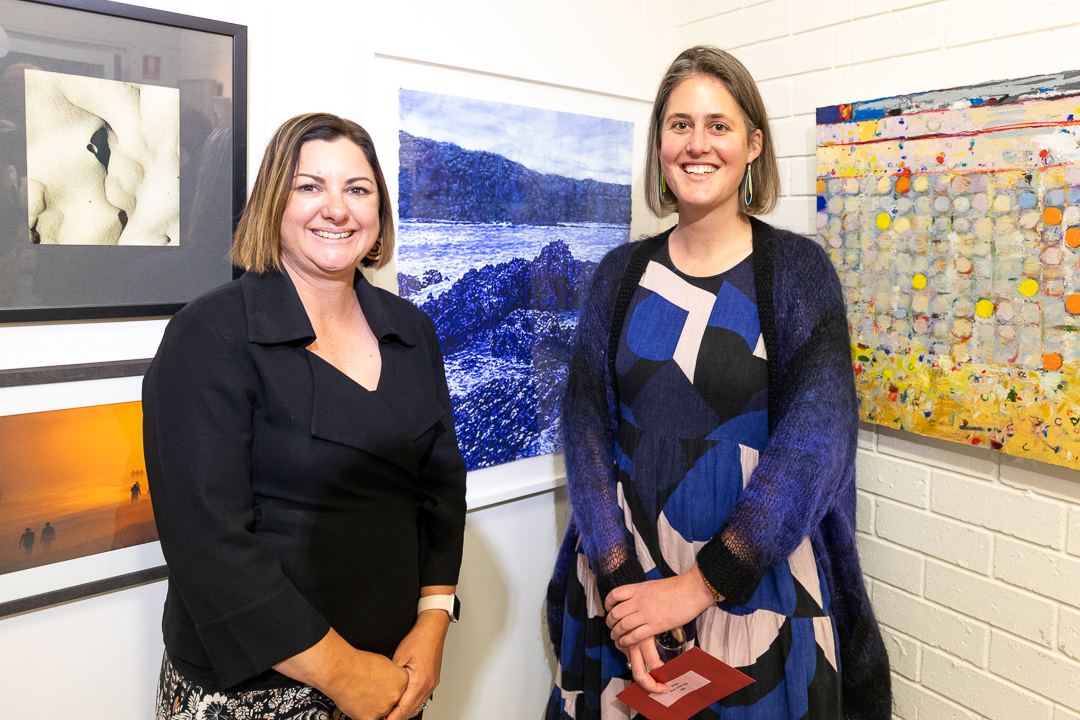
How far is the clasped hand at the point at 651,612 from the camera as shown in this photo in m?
1.30

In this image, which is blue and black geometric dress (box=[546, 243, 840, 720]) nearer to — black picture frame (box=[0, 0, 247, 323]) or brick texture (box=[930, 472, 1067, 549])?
brick texture (box=[930, 472, 1067, 549])

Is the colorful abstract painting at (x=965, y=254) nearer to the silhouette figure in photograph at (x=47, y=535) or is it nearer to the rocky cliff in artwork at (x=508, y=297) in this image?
the rocky cliff in artwork at (x=508, y=297)

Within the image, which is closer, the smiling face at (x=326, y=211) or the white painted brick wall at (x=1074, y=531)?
the smiling face at (x=326, y=211)

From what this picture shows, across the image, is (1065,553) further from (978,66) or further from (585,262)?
(585,262)

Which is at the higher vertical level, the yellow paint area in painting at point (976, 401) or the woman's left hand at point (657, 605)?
the yellow paint area in painting at point (976, 401)

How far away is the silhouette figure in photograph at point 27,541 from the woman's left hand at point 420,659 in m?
0.62

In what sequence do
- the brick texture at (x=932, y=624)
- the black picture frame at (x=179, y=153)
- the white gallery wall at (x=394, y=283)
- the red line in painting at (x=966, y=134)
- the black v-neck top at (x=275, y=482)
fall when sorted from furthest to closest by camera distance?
the brick texture at (x=932, y=624) < the red line in painting at (x=966, y=134) < the white gallery wall at (x=394, y=283) < the black picture frame at (x=179, y=153) < the black v-neck top at (x=275, y=482)

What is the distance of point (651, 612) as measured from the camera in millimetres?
1319

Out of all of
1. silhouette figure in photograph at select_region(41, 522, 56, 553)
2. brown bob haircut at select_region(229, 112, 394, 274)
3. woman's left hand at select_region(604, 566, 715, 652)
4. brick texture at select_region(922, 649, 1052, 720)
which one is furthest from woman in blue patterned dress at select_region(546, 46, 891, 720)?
silhouette figure in photograph at select_region(41, 522, 56, 553)

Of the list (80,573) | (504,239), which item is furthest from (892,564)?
(80,573)

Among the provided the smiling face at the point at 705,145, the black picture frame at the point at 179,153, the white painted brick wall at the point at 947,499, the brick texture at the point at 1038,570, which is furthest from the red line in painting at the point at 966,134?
the black picture frame at the point at 179,153

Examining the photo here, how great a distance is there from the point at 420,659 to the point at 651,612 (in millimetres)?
421

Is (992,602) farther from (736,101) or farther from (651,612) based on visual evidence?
(736,101)

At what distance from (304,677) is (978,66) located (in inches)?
66.8
